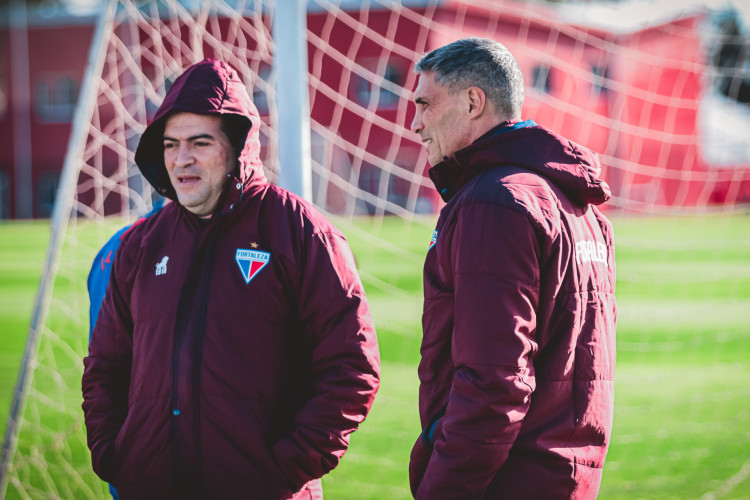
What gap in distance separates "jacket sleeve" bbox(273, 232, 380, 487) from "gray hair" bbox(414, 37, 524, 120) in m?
0.59

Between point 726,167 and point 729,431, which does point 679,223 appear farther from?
point 729,431

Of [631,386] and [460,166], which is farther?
[631,386]

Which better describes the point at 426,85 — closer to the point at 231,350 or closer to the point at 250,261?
the point at 250,261

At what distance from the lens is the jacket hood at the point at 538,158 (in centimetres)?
170

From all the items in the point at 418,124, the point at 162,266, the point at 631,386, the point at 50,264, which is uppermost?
the point at 418,124

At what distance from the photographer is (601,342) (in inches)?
68.1

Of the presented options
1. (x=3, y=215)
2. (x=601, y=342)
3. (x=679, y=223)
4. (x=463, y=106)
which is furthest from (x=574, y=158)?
(x=3, y=215)

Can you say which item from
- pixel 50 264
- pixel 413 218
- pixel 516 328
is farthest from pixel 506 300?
pixel 413 218

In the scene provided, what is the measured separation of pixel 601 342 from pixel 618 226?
751 inches

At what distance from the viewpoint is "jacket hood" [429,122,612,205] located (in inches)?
66.7

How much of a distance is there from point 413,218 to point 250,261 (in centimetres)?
349

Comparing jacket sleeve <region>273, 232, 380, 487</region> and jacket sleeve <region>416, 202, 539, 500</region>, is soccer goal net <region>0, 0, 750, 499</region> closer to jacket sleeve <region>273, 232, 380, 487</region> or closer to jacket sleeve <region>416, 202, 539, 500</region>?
jacket sleeve <region>273, 232, 380, 487</region>

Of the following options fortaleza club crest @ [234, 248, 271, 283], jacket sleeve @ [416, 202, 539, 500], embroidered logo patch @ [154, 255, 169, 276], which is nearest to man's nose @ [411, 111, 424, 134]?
jacket sleeve @ [416, 202, 539, 500]

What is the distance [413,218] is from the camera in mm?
5473
